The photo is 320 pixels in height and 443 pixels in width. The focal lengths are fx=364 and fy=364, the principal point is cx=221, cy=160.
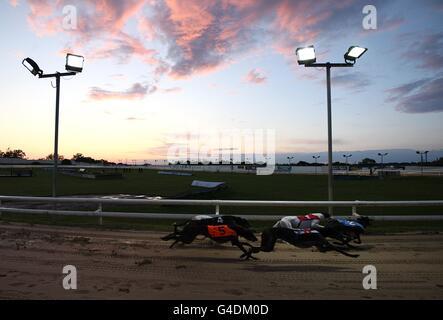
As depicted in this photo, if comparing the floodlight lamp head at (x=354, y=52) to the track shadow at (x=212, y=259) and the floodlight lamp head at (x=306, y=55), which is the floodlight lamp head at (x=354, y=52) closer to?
the floodlight lamp head at (x=306, y=55)

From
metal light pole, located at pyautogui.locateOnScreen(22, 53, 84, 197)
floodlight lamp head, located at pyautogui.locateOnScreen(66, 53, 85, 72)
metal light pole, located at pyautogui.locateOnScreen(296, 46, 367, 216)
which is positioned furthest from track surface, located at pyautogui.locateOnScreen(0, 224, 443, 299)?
floodlight lamp head, located at pyautogui.locateOnScreen(66, 53, 85, 72)

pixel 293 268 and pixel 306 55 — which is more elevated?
pixel 306 55

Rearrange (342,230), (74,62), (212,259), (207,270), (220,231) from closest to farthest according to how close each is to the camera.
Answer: (207,270) < (212,259) < (220,231) < (342,230) < (74,62)

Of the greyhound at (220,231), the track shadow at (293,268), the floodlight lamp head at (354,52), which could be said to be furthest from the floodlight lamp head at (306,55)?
the track shadow at (293,268)

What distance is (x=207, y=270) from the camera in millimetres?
5156

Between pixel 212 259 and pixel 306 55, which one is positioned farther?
pixel 306 55

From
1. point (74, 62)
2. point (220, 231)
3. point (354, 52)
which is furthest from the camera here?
point (74, 62)

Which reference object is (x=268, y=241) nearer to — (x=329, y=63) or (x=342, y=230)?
(x=342, y=230)

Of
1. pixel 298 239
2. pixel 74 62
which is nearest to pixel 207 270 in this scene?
pixel 298 239

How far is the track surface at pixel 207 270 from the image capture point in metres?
4.20
